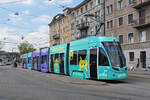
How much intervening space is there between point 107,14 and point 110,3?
2.22m

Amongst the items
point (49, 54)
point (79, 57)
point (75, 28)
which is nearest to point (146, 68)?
point (49, 54)

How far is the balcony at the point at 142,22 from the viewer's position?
1115 inches

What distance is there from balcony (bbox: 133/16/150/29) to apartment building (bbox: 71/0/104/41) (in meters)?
10.1

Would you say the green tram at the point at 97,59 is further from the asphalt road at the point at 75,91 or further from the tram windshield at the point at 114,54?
the asphalt road at the point at 75,91

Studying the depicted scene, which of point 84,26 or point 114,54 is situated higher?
point 84,26

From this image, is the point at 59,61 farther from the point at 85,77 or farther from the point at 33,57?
the point at 33,57

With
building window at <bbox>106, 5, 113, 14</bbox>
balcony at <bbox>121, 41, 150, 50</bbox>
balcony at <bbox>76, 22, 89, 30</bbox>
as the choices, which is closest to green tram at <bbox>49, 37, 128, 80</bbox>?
balcony at <bbox>121, 41, 150, 50</bbox>

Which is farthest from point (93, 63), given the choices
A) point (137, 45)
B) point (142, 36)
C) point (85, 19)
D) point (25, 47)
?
point (25, 47)

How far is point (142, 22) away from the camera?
29.4m

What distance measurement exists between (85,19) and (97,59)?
3499 cm

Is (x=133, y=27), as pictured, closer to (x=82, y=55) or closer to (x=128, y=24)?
(x=128, y=24)

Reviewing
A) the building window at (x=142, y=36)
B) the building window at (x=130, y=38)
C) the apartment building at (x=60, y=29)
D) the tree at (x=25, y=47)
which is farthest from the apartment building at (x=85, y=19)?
the tree at (x=25, y=47)

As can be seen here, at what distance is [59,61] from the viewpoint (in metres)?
19.6

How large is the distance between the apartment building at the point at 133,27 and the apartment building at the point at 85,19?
4143 millimetres
